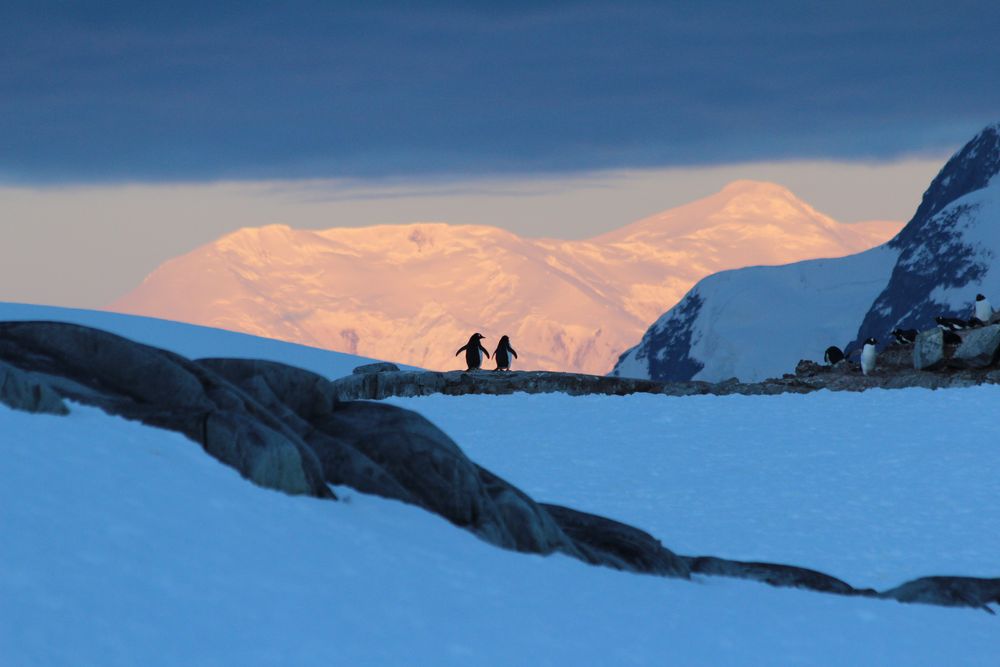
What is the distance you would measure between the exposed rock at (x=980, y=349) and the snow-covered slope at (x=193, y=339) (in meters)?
18.9

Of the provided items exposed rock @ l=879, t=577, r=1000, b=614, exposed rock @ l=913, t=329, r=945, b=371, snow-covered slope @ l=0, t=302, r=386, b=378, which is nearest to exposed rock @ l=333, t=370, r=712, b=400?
exposed rock @ l=913, t=329, r=945, b=371

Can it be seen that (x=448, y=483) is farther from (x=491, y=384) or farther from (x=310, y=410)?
(x=491, y=384)

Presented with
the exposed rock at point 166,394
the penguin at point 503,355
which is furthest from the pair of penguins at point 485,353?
the exposed rock at point 166,394

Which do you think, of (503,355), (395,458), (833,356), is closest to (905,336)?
(833,356)

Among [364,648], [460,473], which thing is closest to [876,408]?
[460,473]

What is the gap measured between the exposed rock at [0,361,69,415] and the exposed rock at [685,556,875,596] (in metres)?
7.01

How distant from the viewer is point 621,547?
14633mm

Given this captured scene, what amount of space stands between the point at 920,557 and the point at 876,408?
1402cm

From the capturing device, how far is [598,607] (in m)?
11.4

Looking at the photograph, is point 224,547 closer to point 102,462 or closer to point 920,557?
point 102,462

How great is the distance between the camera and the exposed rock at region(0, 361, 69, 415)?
461 inches

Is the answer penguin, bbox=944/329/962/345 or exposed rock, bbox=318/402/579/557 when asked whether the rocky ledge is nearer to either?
penguin, bbox=944/329/962/345

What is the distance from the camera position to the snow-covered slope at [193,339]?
4709cm

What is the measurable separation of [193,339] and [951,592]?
37.6 m
